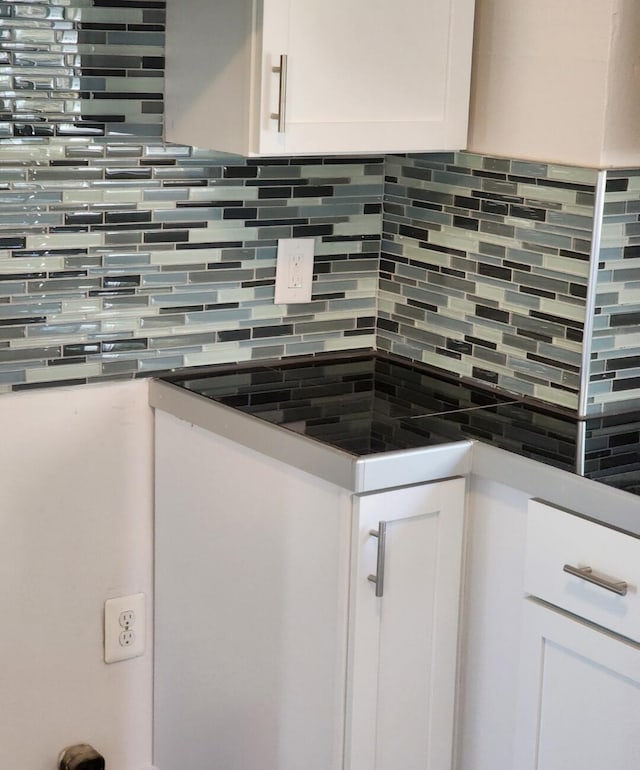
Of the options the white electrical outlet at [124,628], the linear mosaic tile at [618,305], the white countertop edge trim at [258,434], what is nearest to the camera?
the white countertop edge trim at [258,434]

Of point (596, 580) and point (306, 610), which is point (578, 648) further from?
point (306, 610)

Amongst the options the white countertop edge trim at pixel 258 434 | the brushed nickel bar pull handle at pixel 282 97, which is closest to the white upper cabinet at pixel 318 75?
the brushed nickel bar pull handle at pixel 282 97

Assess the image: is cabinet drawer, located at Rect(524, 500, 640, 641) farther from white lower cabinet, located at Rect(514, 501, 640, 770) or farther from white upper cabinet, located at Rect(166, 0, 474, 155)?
white upper cabinet, located at Rect(166, 0, 474, 155)

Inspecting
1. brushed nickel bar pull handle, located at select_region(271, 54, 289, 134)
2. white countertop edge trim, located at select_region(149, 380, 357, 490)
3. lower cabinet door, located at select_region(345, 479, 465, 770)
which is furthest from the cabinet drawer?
brushed nickel bar pull handle, located at select_region(271, 54, 289, 134)

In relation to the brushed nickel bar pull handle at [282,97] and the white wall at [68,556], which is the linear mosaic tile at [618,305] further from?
the white wall at [68,556]

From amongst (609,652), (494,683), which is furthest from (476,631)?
(609,652)

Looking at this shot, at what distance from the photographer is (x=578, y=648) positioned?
1.63 m

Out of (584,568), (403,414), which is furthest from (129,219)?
(584,568)

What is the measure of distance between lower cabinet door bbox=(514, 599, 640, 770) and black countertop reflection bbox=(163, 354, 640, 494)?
217mm

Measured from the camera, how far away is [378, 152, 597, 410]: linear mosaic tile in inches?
75.0

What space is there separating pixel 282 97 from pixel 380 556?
68 centimetres

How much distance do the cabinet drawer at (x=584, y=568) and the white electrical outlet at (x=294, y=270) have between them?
693mm

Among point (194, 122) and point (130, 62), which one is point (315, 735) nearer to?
point (194, 122)

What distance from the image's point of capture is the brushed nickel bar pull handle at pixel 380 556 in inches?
65.5
